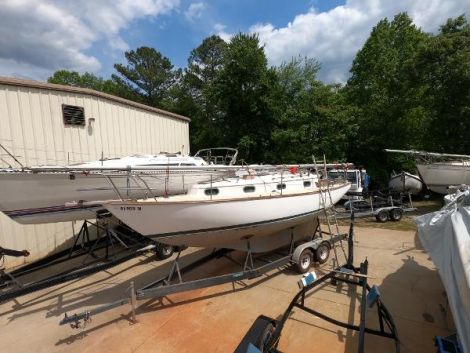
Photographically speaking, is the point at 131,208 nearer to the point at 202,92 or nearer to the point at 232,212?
the point at 232,212

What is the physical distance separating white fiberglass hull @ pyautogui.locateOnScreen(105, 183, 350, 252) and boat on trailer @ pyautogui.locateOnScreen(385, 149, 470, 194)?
932cm

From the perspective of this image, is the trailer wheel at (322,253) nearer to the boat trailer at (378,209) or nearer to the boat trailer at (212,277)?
the boat trailer at (212,277)

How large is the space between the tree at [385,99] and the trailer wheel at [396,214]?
8.94 metres

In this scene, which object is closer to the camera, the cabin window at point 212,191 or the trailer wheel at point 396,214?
the cabin window at point 212,191

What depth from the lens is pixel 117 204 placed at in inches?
184

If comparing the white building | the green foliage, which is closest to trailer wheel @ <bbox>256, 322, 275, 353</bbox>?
the white building

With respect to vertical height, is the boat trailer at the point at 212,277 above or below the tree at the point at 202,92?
below

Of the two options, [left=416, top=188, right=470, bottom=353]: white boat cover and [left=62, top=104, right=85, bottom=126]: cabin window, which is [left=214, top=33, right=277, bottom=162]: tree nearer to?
[left=62, top=104, right=85, bottom=126]: cabin window

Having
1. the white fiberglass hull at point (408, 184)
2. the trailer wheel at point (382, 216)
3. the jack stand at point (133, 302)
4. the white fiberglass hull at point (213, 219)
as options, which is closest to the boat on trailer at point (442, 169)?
the white fiberglass hull at point (408, 184)

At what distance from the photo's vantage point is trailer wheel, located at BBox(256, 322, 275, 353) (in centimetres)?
346

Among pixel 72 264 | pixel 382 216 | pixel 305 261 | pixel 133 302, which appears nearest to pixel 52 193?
pixel 72 264

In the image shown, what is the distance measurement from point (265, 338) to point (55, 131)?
8.33 meters

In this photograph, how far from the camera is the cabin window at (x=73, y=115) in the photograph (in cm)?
884

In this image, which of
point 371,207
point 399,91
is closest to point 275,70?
point 399,91
